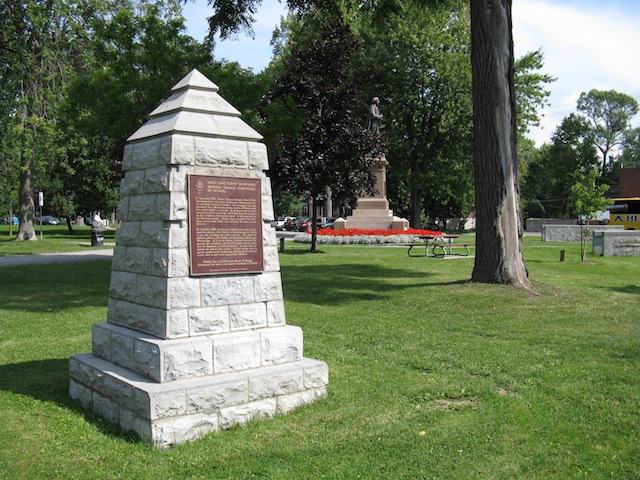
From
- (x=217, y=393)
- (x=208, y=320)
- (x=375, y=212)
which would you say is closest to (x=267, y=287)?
(x=208, y=320)

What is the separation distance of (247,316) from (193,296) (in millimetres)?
609

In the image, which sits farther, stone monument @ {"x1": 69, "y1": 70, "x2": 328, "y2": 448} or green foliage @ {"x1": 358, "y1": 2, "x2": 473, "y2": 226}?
green foliage @ {"x1": 358, "y1": 2, "x2": 473, "y2": 226}

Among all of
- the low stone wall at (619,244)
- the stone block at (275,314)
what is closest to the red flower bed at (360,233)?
the low stone wall at (619,244)

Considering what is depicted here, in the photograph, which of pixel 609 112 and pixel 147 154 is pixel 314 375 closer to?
pixel 147 154

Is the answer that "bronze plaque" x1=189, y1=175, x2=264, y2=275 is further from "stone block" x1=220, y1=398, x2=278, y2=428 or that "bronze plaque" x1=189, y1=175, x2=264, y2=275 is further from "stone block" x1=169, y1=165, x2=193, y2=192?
"stone block" x1=220, y1=398, x2=278, y2=428

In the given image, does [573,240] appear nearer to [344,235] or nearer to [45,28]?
[344,235]

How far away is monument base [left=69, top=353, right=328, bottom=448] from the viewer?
4.93 m

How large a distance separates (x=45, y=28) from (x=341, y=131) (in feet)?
48.0

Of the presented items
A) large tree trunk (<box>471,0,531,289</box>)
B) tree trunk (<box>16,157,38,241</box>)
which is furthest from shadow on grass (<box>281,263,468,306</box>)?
tree trunk (<box>16,157,38,241</box>)

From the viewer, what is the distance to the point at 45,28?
27.2 metres

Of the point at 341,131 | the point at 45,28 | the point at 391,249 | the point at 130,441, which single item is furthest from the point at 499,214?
the point at 45,28

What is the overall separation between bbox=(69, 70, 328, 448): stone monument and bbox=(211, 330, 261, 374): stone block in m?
0.01

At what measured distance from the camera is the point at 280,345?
5906 mm

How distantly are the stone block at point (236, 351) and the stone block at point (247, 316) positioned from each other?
0.26ft
